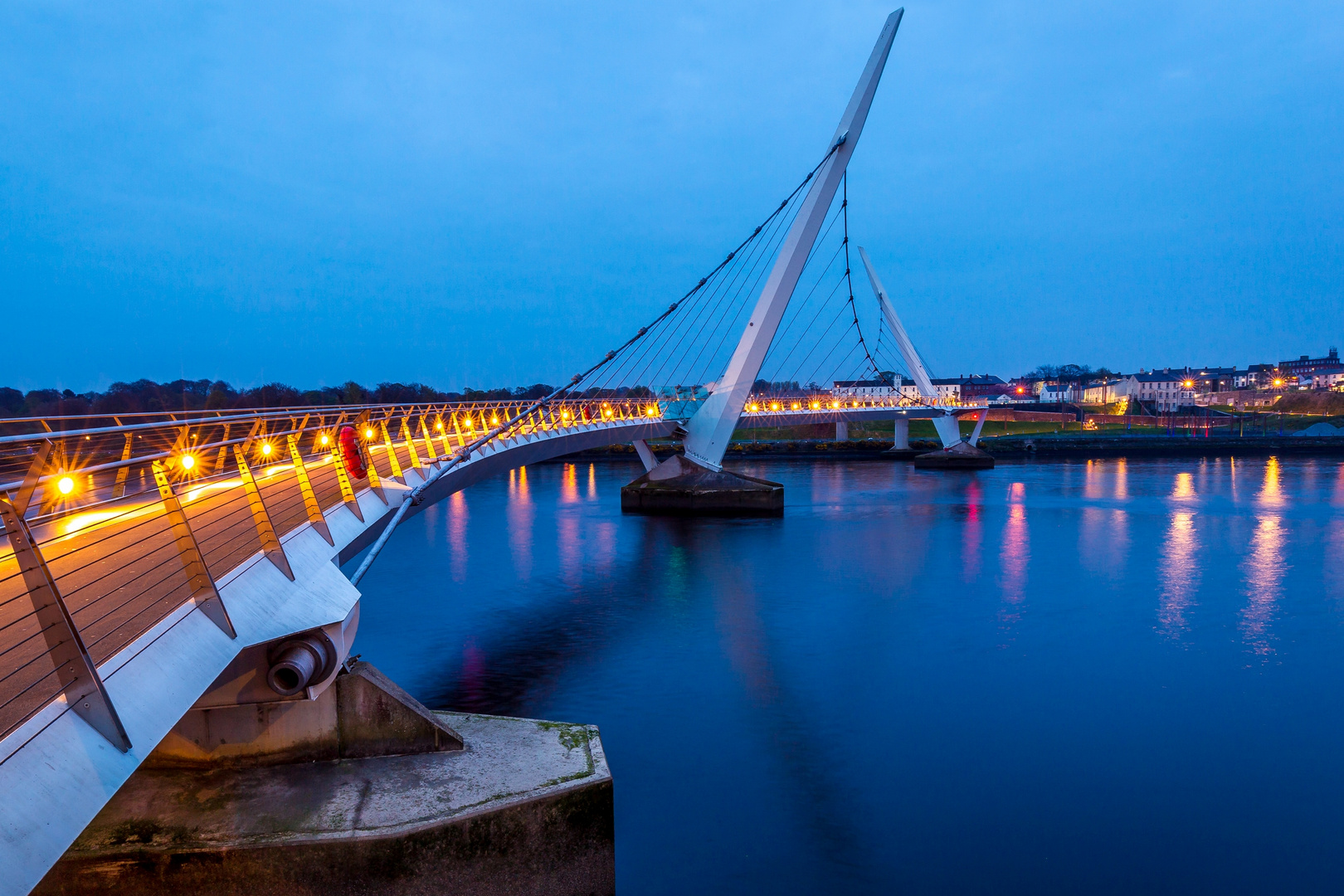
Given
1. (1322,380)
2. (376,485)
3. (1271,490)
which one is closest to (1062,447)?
(1271,490)

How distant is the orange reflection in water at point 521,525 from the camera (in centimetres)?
2016

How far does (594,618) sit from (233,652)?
11.9 meters

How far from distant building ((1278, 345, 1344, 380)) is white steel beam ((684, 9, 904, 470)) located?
11122cm

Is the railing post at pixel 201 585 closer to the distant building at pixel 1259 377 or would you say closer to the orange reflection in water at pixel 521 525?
the orange reflection in water at pixel 521 525

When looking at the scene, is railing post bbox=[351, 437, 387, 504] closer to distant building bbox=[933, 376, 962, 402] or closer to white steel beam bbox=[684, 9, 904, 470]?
white steel beam bbox=[684, 9, 904, 470]

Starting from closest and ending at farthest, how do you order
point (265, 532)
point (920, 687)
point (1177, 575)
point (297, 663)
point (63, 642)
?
point (63, 642) → point (297, 663) → point (265, 532) → point (920, 687) → point (1177, 575)

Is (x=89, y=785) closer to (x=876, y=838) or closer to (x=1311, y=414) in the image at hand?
(x=876, y=838)

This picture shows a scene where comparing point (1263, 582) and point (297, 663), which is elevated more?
point (297, 663)

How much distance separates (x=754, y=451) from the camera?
55.3m

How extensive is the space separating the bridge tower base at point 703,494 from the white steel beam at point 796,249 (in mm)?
2056

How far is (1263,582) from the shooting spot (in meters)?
17.7

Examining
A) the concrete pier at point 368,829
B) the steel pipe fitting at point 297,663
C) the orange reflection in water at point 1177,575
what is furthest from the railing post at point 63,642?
the orange reflection in water at point 1177,575

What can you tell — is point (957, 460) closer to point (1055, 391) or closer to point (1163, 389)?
point (1163, 389)

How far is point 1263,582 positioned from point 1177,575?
4.84 ft
